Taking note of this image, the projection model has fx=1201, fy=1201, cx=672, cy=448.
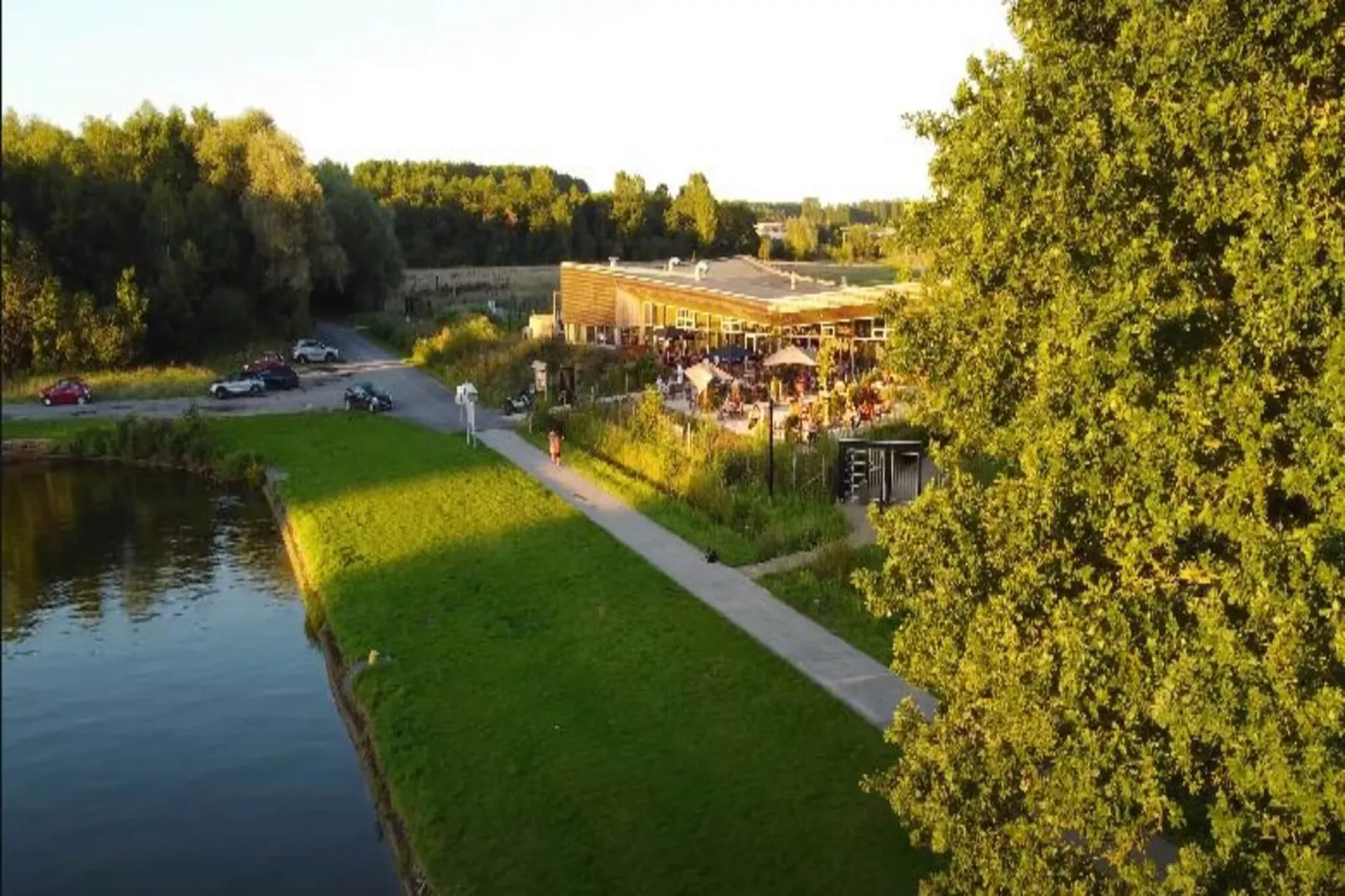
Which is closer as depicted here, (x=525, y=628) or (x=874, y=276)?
(x=525, y=628)

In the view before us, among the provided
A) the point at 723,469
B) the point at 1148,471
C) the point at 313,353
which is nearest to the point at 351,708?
the point at 723,469

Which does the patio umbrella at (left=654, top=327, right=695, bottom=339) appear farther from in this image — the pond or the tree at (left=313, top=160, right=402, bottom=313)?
the tree at (left=313, top=160, right=402, bottom=313)

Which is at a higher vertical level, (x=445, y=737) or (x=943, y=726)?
(x=943, y=726)

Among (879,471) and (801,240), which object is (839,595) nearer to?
(879,471)

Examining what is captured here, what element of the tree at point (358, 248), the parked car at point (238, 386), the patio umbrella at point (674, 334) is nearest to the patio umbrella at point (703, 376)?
the patio umbrella at point (674, 334)

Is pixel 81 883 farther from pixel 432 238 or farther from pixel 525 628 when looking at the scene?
pixel 432 238

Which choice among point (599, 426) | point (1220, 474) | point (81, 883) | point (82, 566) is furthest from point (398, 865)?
point (599, 426)
